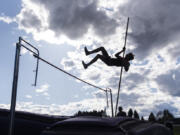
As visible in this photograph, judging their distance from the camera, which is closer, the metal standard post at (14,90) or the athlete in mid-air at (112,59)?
the metal standard post at (14,90)

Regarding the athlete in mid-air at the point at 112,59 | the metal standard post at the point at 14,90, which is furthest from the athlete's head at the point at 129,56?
the metal standard post at the point at 14,90

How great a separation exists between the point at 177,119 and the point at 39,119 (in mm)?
86627

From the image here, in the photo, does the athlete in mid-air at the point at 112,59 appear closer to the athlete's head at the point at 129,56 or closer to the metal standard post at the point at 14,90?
the athlete's head at the point at 129,56

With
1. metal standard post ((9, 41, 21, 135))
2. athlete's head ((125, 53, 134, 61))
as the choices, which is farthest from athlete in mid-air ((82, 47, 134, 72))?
metal standard post ((9, 41, 21, 135))

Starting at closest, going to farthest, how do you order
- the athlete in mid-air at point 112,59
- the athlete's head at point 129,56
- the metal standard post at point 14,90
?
the metal standard post at point 14,90 < the athlete in mid-air at point 112,59 < the athlete's head at point 129,56

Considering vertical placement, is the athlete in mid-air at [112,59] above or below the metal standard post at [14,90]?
above

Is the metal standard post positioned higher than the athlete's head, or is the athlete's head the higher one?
the athlete's head

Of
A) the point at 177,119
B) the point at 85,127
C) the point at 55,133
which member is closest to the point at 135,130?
the point at 85,127

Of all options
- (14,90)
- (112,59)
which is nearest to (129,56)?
(112,59)

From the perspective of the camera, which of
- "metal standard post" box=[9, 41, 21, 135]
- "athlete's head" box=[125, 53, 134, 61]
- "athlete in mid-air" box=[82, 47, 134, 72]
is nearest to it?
"metal standard post" box=[9, 41, 21, 135]

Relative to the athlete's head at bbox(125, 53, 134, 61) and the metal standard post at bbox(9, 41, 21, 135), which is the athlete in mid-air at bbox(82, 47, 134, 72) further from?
the metal standard post at bbox(9, 41, 21, 135)

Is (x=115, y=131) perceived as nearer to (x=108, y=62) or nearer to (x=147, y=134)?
(x=147, y=134)

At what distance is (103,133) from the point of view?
2.88 m

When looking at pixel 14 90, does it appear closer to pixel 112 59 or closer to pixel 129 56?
pixel 112 59
